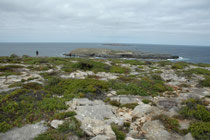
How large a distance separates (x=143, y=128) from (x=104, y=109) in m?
2.45

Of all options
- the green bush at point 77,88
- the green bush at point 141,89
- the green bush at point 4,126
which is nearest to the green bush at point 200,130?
the green bush at point 141,89

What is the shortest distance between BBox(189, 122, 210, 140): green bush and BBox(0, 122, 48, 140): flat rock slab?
6.44 meters

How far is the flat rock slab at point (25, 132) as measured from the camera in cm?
498

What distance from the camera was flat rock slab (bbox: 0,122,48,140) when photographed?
498cm

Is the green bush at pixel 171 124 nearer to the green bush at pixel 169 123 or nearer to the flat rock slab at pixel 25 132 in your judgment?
the green bush at pixel 169 123

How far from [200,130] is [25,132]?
24.5 feet

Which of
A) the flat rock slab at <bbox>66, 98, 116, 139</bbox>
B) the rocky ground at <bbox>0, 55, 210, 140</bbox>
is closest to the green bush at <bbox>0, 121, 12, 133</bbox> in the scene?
the rocky ground at <bbox>0, 55, 210, 140</bbox>

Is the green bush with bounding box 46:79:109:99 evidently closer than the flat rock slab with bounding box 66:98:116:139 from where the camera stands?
No

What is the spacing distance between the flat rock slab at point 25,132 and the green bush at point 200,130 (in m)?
6.44

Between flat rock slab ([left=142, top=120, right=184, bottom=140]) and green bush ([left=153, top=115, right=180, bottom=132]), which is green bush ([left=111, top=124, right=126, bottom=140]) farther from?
green bush ([left=153, top=115, right=180, bottom=132])

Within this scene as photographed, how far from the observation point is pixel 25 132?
5.27m

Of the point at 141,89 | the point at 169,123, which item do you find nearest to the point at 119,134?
the point at 169,123

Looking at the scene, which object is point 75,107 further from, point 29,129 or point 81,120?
point 29,129

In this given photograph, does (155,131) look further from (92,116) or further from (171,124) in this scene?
(92,116)
